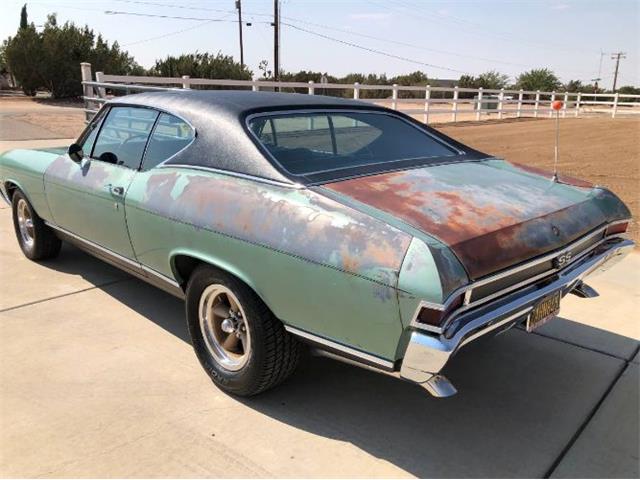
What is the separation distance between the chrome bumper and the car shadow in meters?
0.19

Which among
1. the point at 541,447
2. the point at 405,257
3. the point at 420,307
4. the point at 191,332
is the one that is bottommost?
the point at 541,447

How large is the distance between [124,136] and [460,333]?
273cm

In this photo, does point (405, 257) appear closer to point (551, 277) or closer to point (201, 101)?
point (551, 277)

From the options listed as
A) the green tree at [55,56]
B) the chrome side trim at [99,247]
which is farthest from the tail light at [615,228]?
the green tree at [55,56]

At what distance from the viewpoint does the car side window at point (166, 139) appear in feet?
10.7

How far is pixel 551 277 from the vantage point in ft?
8.73

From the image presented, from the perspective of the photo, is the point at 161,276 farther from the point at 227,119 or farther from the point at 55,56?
the point at 55,56

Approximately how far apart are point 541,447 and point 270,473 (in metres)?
1.24

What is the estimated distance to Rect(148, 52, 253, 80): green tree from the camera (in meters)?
40.4

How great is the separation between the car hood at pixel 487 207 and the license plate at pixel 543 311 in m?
0.25

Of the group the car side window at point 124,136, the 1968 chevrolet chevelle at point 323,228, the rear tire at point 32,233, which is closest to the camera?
the 1968 chevrolet chevelle at point 323,228

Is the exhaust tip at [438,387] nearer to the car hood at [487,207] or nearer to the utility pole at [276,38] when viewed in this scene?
the car hood at [487,207]

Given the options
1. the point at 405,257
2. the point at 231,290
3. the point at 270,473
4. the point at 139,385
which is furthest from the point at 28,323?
the point at 405,257

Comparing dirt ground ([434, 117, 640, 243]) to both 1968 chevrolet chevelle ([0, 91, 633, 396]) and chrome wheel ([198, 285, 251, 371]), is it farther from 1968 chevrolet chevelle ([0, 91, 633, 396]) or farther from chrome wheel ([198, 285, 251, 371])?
chrome wheel ([198, 285, 251, 371])
